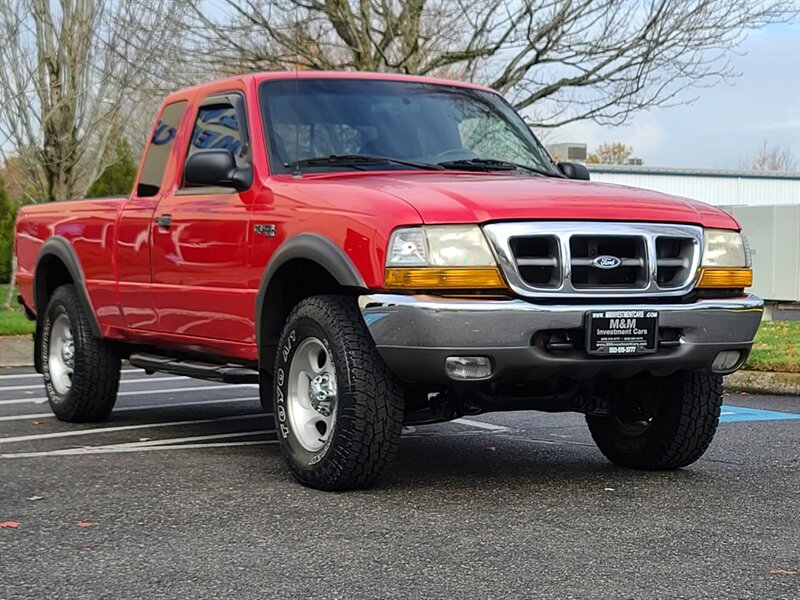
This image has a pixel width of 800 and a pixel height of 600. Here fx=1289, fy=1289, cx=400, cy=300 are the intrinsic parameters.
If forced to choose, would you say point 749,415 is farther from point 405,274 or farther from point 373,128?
point 405,274

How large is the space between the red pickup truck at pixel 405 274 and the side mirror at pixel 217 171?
0.04 ft

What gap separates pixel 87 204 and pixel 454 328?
3798 mm

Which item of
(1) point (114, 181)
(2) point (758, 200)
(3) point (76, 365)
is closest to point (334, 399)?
(3) point (76, 365)

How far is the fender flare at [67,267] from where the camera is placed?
8.21 meters

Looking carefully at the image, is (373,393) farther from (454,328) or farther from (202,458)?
(202,458)

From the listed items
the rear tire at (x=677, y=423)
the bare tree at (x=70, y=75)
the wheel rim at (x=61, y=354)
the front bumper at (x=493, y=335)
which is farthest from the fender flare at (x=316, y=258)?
the bare tree at (x=70, y=75)

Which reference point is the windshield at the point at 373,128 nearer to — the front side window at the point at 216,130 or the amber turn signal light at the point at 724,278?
the front side window at the point at 216,130

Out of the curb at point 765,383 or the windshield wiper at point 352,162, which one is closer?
the windshield wiper at point 352,162

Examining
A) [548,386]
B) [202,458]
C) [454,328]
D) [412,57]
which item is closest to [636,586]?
[454,328]

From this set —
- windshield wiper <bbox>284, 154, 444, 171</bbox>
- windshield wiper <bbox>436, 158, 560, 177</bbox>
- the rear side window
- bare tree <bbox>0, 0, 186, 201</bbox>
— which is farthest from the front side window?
bare tree <bbox>0, 0, 186, 201</bbox>

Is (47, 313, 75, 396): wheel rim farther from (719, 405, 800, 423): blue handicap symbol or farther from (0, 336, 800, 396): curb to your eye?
(0, 336, 800, 396): curb

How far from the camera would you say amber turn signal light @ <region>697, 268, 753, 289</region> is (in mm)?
5875

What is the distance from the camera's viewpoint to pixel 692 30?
20547 mm

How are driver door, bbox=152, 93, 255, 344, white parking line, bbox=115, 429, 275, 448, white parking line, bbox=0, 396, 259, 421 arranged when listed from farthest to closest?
white parking line, bbox=0, 396, 259, 421
white parking line, bbox=115, 429, 275, 448
driver door, bbox=152, 93, 255, 344
